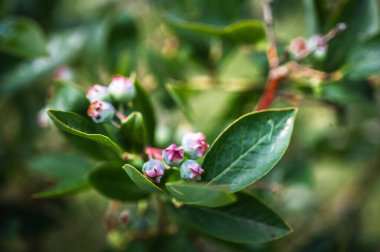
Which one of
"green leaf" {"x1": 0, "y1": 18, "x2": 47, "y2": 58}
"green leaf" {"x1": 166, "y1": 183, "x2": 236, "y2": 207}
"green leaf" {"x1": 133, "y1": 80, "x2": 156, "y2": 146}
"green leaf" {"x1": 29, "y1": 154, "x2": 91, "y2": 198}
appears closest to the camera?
"green leaf" {"x1": 166, "y1": 183, "x2": 236, "y2": 207}

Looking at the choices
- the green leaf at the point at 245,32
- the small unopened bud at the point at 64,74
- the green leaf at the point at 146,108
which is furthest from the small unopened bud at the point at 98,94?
the small unopened bud at the point at 64,74

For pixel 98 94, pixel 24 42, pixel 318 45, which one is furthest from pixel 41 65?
pixel 318 45

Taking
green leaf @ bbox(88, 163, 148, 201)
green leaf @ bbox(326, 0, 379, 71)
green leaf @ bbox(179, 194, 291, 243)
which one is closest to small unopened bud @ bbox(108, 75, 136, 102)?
green leaf @ bbox(88, 163, 148, 201)

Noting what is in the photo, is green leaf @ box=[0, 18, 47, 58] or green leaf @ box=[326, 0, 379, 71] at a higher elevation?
green leaf @ box=[326, 0, 379, 71]

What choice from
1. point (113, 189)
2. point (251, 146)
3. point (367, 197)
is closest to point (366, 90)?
point (251, 146)

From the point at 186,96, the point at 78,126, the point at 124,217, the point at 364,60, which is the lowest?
the point at 124,217

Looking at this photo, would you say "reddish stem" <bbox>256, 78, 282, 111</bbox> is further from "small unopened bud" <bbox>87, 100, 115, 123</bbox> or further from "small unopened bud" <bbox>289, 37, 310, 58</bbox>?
"small unopened bud" <bbox>87, 100, 115, 123</bbox>

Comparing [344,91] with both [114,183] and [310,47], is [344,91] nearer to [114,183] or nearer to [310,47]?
[310,47]
